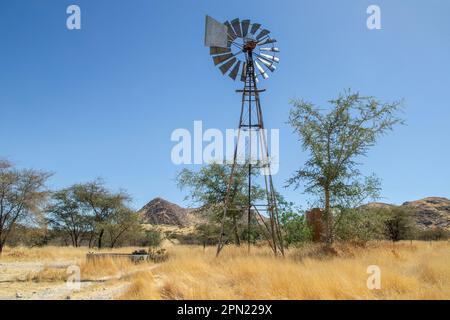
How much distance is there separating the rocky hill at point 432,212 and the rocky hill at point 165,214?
115 feet

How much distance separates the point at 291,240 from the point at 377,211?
3.74 meters

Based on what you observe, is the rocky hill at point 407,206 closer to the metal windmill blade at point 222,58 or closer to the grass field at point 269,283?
the metal windmill blade at point 222,58

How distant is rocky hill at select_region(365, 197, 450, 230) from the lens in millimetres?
52225

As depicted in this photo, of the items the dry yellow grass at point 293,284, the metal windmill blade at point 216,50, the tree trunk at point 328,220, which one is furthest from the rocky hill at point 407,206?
the dry yellow grass at point 293,284

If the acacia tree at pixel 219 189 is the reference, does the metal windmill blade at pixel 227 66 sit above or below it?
above

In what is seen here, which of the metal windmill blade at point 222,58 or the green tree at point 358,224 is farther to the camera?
the green tree at point 358,224

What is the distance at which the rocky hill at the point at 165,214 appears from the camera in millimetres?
68938

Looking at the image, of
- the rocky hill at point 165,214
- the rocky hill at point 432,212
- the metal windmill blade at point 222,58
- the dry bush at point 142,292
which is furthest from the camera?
the rocky hill at point 165,214

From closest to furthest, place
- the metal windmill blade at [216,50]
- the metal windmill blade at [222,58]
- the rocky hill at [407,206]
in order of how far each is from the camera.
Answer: the metal windmill blade at [216,50] < the metal windmill blade at [222,58] < the rocky hill at [407,206]

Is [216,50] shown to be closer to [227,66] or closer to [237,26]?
[227,66]

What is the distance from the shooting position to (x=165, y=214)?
71.4 meters

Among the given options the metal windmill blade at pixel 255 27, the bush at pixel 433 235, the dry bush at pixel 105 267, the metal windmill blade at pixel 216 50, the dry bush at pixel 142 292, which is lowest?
the bush at pixel 433 235

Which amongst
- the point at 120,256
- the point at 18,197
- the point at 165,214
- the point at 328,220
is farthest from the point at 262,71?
the point at 165,214
